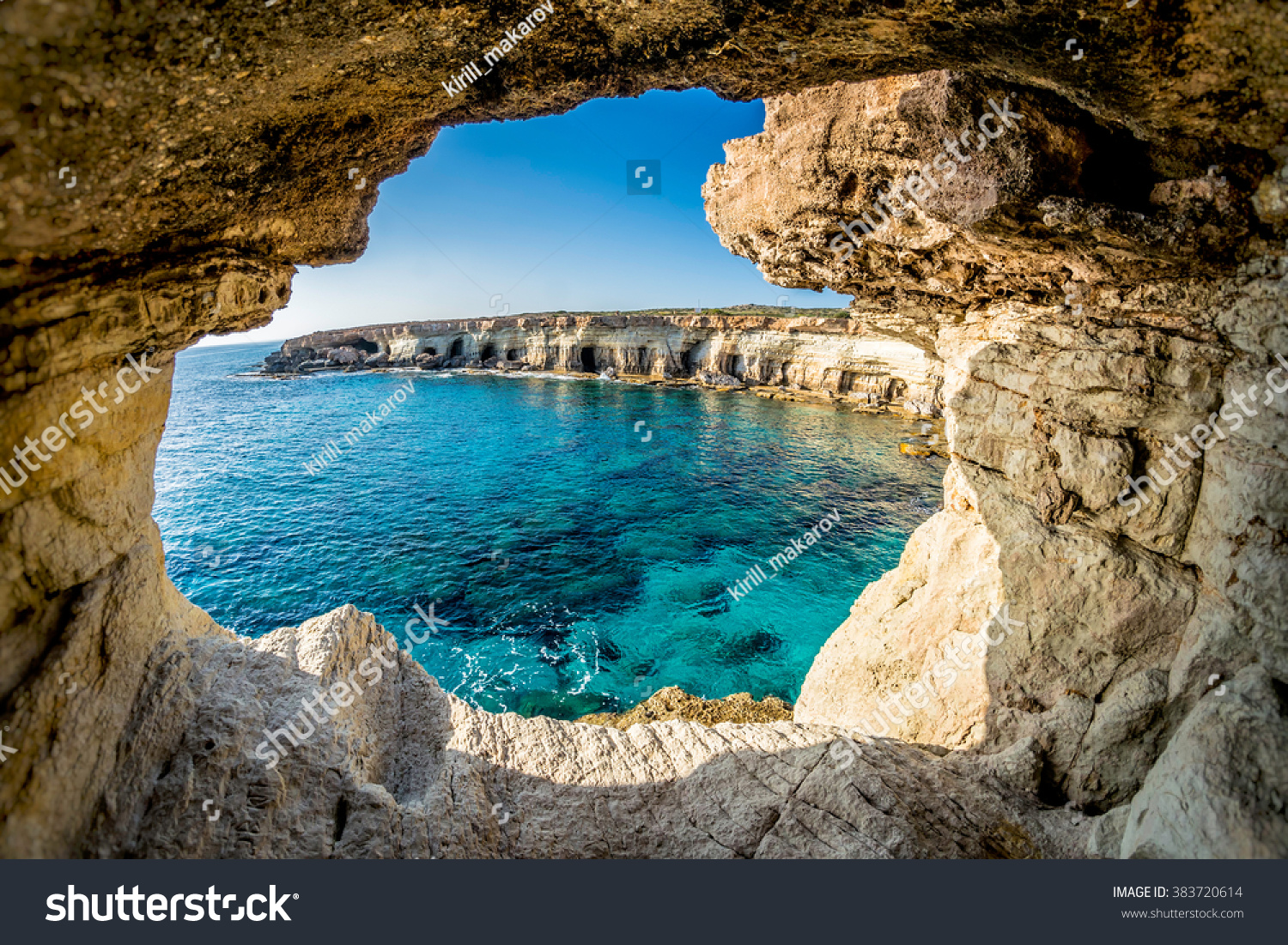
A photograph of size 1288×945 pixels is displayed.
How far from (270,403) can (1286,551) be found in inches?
2633

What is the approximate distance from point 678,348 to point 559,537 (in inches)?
1780

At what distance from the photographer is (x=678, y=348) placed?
63.0 m

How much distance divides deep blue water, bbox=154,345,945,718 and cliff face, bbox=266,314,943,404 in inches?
410

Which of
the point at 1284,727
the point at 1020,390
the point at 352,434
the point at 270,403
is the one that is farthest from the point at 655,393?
the point at 1284,727

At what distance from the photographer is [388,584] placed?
59.3ft

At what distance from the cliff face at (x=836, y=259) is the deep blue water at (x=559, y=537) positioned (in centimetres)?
725

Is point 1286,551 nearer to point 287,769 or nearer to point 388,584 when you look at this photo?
point 287,769

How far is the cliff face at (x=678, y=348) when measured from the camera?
50.2m

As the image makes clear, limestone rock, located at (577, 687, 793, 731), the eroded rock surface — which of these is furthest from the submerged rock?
the eroded rock surface

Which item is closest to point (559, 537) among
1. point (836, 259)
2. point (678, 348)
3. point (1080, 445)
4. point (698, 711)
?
point (698, 711)

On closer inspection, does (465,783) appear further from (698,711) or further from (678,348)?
(678,348)

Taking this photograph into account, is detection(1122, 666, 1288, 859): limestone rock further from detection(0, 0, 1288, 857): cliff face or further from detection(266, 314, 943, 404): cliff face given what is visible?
detection(266, 314, 943, 404): cliff face

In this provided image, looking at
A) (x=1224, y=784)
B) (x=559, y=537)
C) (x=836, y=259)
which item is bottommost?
(x=559, y=537)

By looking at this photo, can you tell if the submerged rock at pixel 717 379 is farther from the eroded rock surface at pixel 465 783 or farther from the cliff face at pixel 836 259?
the eroded rock surface at pixel 465 783
